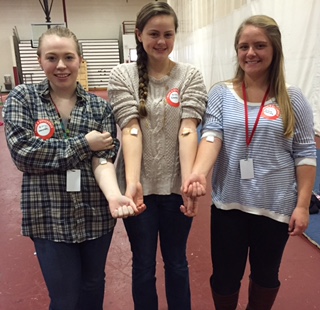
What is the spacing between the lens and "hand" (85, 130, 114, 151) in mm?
1218

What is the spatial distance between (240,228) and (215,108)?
50cm

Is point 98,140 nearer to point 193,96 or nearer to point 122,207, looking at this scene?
point 122,207

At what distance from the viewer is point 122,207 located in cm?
116

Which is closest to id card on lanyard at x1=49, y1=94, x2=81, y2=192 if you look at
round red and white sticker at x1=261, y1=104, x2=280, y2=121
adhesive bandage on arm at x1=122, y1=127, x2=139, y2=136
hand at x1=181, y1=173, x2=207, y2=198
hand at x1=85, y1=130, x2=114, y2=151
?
hand at x1=85, y1=130, x2=114, y2=151

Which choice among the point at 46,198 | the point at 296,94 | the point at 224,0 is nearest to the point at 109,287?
the point at 46,198

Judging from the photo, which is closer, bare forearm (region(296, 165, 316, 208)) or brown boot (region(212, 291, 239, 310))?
bare forearm (region(296, 165, 316, 208))

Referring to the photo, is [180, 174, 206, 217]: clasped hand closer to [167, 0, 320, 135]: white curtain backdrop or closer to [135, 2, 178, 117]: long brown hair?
[135, 2, 178, 117]: long brown hair

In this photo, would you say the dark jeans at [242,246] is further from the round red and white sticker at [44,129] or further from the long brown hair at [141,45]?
the round red and white sticker at [44,129]

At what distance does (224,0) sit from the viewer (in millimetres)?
7066

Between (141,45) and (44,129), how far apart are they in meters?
0.52

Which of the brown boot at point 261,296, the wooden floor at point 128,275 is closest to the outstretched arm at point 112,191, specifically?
the brown boot at point 261,296

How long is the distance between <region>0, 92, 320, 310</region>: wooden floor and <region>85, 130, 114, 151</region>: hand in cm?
111

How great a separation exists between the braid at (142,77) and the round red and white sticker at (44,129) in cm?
34

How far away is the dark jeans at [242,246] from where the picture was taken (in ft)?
4.40
